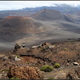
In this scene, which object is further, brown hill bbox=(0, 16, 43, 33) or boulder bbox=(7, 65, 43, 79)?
brown hill bbox=(0, 16, 43, 33)

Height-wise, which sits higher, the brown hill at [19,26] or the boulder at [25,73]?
the boulder at [25,73]

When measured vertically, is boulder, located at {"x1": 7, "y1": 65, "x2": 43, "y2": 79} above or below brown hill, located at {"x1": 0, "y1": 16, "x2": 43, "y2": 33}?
above

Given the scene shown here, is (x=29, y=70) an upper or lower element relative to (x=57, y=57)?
upper

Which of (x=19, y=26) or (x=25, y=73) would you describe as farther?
(x=19, y=26)

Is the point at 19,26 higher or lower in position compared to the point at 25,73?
lower

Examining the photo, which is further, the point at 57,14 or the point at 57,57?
the point at 57,14

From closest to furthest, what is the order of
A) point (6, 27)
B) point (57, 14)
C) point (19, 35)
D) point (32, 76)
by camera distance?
1. point (32, 76)
2. point (19, 35)
3. point (6, 27)
4. point (57, 14)

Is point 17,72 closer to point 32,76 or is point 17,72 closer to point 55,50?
point 32,76

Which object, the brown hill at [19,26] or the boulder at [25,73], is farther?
the brown hill at [19,26]

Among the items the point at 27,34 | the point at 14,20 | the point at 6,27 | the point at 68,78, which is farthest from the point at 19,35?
the point at 68,78

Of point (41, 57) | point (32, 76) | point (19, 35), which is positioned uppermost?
point (32, 76)

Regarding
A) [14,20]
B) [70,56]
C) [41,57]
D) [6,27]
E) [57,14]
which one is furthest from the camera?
[57,14]
